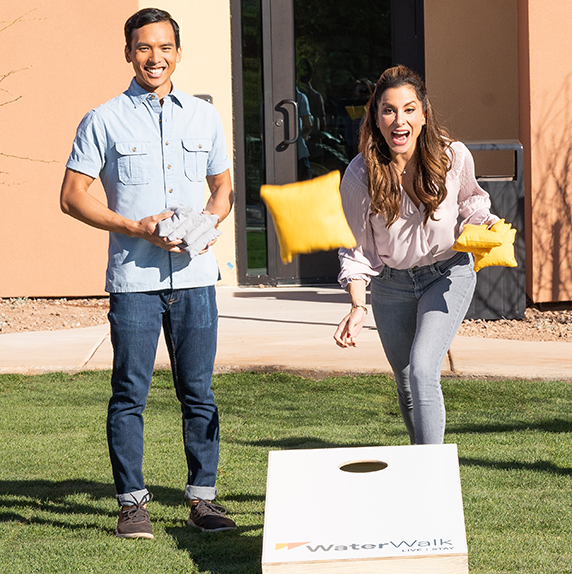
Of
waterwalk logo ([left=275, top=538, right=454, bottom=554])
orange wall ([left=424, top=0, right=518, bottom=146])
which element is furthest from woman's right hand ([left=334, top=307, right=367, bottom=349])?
orange wall ([left=424, top=0, right=518, bottom=146])

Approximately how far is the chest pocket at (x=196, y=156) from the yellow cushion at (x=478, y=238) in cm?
103

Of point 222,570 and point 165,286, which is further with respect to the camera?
point 165,286

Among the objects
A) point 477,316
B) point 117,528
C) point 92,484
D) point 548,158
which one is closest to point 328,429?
point 92,484

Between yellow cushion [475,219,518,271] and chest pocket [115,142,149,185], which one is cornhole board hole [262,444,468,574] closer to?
yellow cushion [475,219,518,271]

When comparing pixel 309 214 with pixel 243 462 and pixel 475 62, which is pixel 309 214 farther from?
pixel 475 62

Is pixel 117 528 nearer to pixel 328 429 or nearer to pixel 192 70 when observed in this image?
pixel 328 429

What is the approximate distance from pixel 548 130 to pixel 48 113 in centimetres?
485

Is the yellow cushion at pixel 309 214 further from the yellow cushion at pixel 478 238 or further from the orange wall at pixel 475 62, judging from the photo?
the orange wall at pixel 475 62

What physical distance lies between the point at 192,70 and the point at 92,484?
20.9 feet

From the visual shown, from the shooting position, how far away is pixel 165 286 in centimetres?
348

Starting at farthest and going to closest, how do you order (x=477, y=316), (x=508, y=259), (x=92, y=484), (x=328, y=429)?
(x=477, y=316)
(x=328, y=429)
(x=92, y=484)
(x=508, y=259)

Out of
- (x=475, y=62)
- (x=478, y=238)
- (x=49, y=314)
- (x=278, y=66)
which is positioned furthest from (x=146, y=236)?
(x=475, y=62)

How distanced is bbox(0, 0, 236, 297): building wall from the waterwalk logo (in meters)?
6.91

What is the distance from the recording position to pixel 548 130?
819 cm
